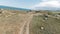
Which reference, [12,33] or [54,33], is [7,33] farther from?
[54,33]

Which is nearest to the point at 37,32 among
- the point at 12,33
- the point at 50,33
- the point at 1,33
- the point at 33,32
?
the point at 33,32

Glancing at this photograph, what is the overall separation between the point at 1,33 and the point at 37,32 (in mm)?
6489

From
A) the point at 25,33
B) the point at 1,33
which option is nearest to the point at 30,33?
the point at 25,33

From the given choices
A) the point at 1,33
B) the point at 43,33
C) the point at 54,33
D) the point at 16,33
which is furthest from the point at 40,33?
the point at 1,33

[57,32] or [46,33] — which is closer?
[46,33]

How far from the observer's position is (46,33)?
28.5 m

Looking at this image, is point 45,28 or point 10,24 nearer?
point 45,28

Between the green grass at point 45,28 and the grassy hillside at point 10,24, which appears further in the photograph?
the grassy hillside at point 10,24

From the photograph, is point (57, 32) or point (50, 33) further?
point (57, 32)

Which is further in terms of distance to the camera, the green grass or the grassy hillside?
the grassy hillside

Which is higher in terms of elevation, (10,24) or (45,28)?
(45,28)

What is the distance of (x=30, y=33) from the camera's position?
2884cm

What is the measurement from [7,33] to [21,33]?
247cm

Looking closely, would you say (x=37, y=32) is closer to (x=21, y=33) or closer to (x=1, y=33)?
(x=21, y=33)
